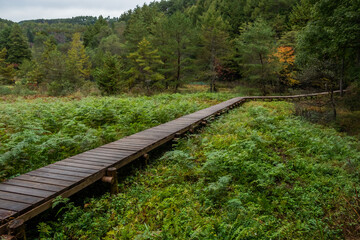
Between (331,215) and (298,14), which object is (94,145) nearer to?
(331,215)

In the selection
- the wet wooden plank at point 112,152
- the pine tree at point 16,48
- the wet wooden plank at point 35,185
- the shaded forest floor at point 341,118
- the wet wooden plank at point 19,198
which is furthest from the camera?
the pine tree at point 16,48

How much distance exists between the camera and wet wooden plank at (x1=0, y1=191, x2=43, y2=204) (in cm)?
316

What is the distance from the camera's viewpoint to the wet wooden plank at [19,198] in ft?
10.4

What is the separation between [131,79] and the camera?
100 ft

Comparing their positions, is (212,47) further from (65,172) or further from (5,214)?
(5,214)

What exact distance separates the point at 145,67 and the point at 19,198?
27.6 m

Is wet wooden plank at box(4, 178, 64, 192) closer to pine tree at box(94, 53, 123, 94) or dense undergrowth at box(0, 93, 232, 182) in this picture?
dense undergrowth at box(0, 93, 232, 182)

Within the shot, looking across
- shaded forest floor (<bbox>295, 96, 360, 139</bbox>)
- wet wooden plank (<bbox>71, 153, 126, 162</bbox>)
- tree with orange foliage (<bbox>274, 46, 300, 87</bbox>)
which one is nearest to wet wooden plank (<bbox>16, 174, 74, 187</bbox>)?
wet wooden plank (<bbox>71, 153, 126, 162</bbox>)

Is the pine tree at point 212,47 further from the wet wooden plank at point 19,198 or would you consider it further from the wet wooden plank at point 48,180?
the wet wooden plank at point 19,198

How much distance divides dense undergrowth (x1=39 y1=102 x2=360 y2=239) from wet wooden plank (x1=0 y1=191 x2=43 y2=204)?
0.39 meters

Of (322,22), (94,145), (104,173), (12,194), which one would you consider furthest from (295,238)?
(322,22)

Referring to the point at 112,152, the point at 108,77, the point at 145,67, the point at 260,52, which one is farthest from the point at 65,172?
the point at 260,52

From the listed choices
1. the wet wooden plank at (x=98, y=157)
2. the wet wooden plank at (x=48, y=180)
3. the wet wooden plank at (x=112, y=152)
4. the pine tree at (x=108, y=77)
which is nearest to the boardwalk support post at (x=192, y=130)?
the wet wooden plank at (x=112, y=152)

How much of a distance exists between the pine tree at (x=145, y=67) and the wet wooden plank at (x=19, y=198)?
25906 mm
